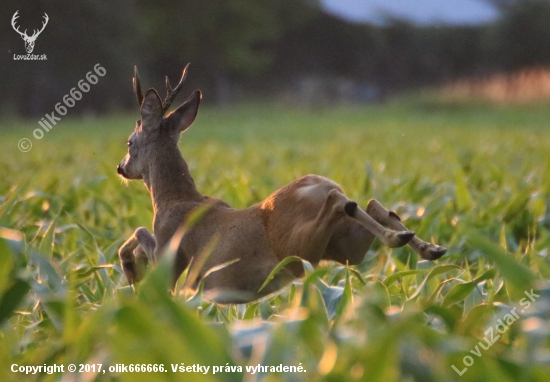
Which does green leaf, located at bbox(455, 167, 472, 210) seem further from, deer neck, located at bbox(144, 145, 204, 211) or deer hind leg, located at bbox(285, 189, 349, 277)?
deer hind leg, located at bbox(285, 189, 349, 277)

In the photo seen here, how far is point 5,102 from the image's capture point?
23.7 m

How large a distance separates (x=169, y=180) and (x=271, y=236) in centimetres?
51

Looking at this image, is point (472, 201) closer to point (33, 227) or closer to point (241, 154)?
point (33, 227)

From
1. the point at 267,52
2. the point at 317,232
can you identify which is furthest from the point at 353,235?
the point at 267,52

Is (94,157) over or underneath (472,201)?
underneath

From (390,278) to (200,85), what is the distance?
28749mm

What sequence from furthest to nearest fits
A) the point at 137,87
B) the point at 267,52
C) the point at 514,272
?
1. the point at 267,52
2. the point at 137,87
3. the point at 514,272

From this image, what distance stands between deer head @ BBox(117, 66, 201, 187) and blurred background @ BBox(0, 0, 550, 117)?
21.2 metres

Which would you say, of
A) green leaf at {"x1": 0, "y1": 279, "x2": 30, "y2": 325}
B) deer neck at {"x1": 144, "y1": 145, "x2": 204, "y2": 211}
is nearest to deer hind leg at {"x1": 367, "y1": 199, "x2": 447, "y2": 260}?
deer neck at {"x1": 144, "y1": 145, "x2": 204, "y2": 211}

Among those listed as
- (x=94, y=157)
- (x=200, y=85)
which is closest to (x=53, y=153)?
(x=94, y=157)

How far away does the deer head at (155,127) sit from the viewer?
2.59 meters

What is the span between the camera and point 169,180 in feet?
8.38

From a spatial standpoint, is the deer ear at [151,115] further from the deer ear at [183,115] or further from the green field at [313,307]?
the green field at [313,307]

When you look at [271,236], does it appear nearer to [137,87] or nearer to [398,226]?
[398,226]
